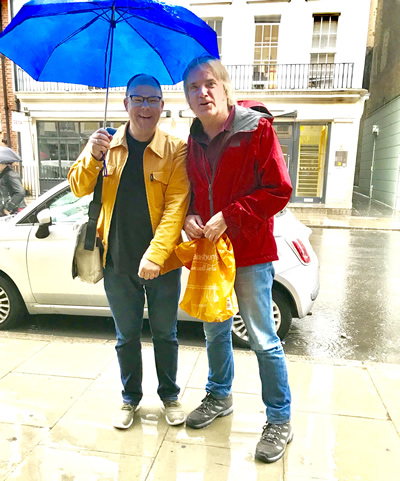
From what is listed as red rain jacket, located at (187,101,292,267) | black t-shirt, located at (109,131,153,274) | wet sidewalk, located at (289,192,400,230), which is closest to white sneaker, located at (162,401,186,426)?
black t-shirt, located at (109,131,153,274)

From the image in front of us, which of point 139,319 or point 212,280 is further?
point 139,319

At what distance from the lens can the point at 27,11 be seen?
220 centimetres

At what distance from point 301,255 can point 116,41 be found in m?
2.55

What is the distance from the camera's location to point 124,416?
2758mm

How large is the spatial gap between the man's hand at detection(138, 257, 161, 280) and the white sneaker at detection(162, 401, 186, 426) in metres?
0.99

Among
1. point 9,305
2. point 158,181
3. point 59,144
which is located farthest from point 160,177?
point 59,144

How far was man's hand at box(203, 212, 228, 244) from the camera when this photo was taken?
7.51 ft

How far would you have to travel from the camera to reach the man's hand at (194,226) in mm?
2391

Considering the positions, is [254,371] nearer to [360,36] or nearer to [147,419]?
[147,419]

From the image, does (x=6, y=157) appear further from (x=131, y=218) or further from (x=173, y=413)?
(x=173, y=413)

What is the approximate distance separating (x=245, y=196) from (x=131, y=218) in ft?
2.29

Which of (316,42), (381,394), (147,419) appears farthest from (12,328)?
(316,42)

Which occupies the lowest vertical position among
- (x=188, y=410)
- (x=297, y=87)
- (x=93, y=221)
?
(x=188, y=410)

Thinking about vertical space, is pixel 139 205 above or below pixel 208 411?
above
